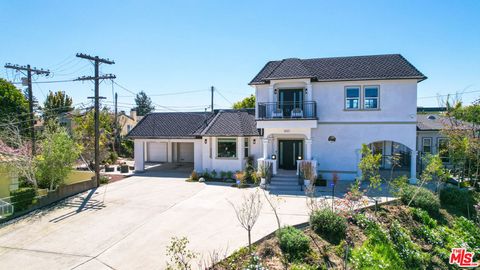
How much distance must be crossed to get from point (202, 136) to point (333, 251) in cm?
1410

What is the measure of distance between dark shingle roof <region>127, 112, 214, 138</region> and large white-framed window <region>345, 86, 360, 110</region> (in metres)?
11.5

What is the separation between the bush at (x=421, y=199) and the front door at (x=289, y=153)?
798 centimetres

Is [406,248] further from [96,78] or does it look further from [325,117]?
[96,78]

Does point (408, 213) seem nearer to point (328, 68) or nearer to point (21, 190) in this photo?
point (328, 68)

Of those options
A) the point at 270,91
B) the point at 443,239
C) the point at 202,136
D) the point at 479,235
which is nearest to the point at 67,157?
the point at 202,136

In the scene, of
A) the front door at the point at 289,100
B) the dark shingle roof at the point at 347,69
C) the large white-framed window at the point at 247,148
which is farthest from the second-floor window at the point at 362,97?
the large white-framed window at the point at 247,148

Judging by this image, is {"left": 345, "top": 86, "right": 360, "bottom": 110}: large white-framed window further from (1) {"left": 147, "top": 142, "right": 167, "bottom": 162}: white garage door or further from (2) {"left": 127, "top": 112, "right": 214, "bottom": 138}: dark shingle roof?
(1) {"left": 147, "top": 142, "right": 167, "bottom": 162}: white garage door

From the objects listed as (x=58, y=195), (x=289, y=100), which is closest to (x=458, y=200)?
(x=289, y=100)

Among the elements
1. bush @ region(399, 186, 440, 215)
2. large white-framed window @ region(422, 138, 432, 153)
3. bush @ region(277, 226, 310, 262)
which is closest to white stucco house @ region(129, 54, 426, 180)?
bush @ region(399, 186, 440, 215)

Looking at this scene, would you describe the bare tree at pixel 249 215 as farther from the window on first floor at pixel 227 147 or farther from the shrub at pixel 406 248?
the window on first floor at pixel 227 147

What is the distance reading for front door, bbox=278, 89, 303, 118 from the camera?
19.7 meters

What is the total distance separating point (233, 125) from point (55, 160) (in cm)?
1188

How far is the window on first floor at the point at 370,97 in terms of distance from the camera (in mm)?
18359

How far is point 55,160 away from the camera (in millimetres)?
15195
